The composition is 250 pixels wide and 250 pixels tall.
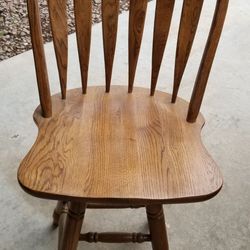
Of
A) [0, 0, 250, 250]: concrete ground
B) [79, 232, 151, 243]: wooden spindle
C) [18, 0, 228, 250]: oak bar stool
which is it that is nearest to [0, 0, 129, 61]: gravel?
[0, 0, 250, 250]: concrete ground

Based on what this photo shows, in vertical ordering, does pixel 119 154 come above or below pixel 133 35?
below

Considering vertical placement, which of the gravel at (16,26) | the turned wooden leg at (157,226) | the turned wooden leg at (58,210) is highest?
the turned wooden leg at (157,226)

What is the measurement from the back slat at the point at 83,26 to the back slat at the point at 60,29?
35mm

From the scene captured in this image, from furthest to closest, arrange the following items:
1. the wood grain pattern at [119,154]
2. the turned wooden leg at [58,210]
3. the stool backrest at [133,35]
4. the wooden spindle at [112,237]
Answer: the turned wooden leg at [58,210]
the wooden spindle at [112,237]
the stool backrest at [133,35]
the wood grain pattern at [119,154]

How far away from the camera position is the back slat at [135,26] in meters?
0.92

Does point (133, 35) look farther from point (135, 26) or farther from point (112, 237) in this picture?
point (112, 237)

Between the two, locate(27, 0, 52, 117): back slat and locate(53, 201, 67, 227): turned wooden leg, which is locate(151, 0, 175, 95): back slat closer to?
locate(27, 0, 52, 117): back slat

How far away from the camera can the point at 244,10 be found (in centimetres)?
291

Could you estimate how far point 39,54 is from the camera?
834 millimetres

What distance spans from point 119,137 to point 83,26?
306 mm

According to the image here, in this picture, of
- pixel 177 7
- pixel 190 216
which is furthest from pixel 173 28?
pixel 190 216

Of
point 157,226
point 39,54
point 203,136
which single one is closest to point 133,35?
point 39,54

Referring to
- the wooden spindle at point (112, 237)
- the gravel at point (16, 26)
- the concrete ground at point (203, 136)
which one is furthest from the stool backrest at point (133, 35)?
the gravel at point (16, 26)

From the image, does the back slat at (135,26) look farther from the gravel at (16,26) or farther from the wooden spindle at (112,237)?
the gravel at (16,26)
